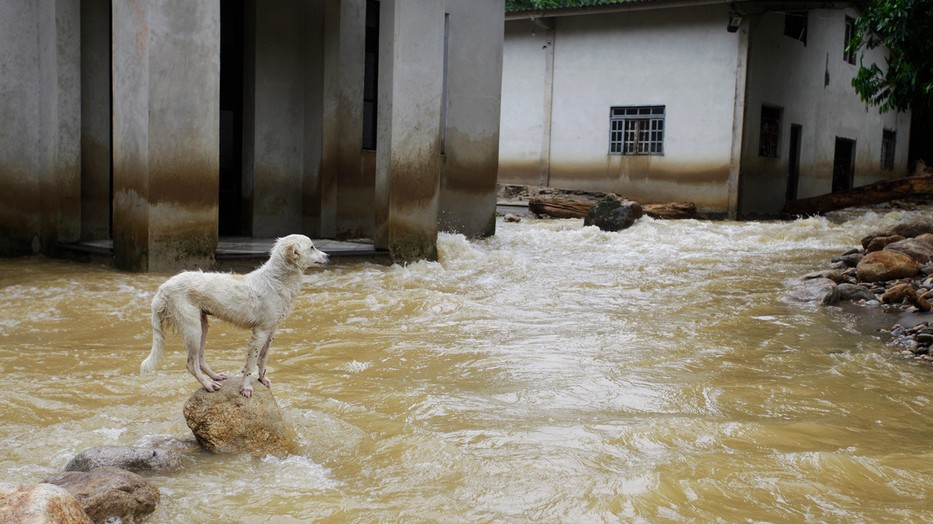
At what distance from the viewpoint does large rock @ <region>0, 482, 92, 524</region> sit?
3.14 meters

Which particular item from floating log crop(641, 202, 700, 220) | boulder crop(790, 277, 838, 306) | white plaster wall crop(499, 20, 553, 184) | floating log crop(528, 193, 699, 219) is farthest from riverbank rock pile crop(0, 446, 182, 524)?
white plaster wall crop(499, 20, 553, 184)

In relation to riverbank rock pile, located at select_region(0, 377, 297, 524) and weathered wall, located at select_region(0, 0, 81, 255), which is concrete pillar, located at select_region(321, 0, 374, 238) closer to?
weathered wall, located at select_region(0, 0, 81, 255)

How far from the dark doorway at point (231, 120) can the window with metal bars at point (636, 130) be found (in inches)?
468

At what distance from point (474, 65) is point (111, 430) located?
11.9 metres

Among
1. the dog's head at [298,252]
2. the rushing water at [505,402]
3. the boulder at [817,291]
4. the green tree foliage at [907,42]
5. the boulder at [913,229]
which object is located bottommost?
the rushing water at [505,402]

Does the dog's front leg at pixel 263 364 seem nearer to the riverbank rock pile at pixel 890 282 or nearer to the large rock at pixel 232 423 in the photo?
the large rock at pixel 232 423

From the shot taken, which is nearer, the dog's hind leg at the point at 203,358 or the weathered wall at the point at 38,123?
the dog's hind leg at the point at 203,358

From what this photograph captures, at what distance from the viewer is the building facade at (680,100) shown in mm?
21281

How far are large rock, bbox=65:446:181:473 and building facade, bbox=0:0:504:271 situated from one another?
628 cm

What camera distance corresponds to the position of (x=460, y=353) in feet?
24.9

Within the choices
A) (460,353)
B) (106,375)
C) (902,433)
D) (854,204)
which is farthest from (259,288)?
(854,204)

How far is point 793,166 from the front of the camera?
78.3 ft

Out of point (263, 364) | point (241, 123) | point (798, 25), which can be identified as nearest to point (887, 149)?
point (798, 25)

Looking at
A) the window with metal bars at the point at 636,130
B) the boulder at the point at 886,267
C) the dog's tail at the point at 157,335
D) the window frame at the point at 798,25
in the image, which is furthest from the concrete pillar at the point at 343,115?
the window frame at the point at 798,25
